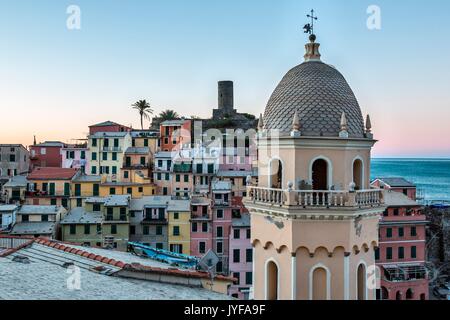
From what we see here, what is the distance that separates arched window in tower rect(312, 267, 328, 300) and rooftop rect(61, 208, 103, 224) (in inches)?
1485

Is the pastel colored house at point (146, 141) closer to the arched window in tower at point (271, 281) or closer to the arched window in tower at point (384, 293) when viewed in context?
the arched window in tower at point (384, 293)

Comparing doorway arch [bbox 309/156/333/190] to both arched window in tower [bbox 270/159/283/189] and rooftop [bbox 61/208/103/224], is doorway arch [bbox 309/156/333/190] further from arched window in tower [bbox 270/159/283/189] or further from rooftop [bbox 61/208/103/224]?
rooftop [bbox 61/208/103/224]

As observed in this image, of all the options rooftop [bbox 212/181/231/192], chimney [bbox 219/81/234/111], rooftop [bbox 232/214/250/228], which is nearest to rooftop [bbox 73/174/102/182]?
Answer: rooftop [bbox 212/181/231/192]

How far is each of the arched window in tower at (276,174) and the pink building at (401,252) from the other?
125 feet

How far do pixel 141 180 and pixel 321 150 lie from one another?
172ft

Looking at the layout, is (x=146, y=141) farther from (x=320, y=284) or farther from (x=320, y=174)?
(x=320, y=284)

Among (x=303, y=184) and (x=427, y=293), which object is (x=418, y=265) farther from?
(x=303, y=184)

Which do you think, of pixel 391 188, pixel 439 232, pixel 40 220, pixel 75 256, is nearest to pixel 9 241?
pixel 75 256

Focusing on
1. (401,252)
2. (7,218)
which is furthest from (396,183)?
(7,218)

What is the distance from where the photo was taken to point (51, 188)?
57.2m

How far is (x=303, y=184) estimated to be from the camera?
1306 cm

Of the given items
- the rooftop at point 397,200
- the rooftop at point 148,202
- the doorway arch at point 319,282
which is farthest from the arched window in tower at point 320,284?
the rooftop at point 397,200

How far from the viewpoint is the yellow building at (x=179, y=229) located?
4956 cm

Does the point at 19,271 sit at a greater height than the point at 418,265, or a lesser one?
greater
